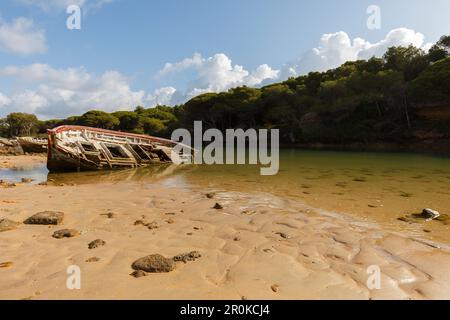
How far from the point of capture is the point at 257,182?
522 inches

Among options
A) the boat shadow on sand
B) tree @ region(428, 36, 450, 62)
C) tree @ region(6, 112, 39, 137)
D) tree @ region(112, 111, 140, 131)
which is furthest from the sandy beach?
tree @ region(6, 112, 39, 137)

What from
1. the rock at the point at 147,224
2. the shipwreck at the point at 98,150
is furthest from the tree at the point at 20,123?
the rock at the point at 147,224

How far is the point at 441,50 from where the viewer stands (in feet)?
155

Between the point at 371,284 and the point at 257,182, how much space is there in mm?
9536

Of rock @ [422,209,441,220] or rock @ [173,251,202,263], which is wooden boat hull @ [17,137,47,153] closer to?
rock @ [173,251,202,263]

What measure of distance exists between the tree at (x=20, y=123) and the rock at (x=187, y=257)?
8760 centimetres

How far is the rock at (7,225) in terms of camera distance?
226 inches

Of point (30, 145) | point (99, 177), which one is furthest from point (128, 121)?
point (99, 177)

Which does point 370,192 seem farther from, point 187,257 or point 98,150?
point 98,150

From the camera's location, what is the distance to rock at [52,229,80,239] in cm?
541

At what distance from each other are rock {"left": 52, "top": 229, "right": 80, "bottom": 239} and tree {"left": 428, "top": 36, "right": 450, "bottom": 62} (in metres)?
57.3

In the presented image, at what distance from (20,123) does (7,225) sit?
280 feet
